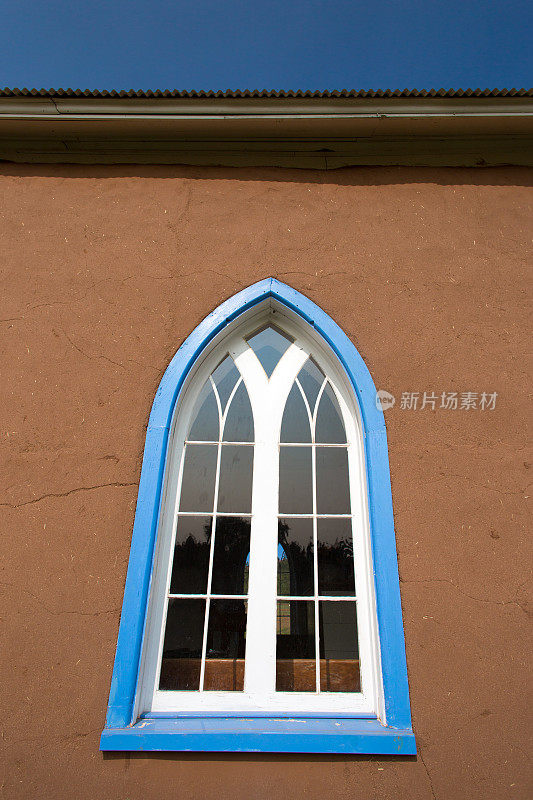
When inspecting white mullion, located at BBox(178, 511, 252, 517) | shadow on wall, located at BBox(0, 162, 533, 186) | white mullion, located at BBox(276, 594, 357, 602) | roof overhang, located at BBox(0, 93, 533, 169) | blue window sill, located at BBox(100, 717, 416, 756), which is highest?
roof overhang, located at BBox(0, 93, 533, 169)

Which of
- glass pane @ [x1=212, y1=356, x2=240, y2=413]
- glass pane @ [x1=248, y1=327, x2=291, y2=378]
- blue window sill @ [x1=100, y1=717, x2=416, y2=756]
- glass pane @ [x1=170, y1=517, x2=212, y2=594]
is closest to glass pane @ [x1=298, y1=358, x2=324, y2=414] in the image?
glass pane @ [x1=248, y1=327, x2=291, y2=378]

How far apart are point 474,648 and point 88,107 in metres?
3.89

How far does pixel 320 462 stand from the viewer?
2600 mm

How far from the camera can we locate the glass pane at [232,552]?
2428mm

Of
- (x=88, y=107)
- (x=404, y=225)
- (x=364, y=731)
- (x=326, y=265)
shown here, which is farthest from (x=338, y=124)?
(x=364, y=731)

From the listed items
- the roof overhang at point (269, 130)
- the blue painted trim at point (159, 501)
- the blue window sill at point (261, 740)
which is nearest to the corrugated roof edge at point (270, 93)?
the roof overhang at point (269, 130)

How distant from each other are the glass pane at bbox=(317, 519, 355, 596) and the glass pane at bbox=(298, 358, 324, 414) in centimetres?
69

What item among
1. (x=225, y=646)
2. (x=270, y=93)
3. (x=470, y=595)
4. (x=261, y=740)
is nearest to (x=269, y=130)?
(x=270, y=93)

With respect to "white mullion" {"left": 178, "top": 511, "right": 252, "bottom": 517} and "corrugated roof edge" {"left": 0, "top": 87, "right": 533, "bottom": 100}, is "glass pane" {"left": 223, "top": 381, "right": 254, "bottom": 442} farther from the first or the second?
"corrugated roof edge" {"left": 0, "top": 87, "right": 533, "bottom": 100}

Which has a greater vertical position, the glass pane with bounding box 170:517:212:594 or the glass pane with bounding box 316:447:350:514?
the glass pane with bounding box 316:447:350:514

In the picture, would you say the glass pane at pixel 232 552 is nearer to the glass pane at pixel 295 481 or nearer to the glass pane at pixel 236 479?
the glass pane at pixel 236 479

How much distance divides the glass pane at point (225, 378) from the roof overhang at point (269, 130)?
57.5 inches

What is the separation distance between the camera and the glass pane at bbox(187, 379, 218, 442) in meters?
2.68

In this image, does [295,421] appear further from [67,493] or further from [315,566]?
[67,493]
